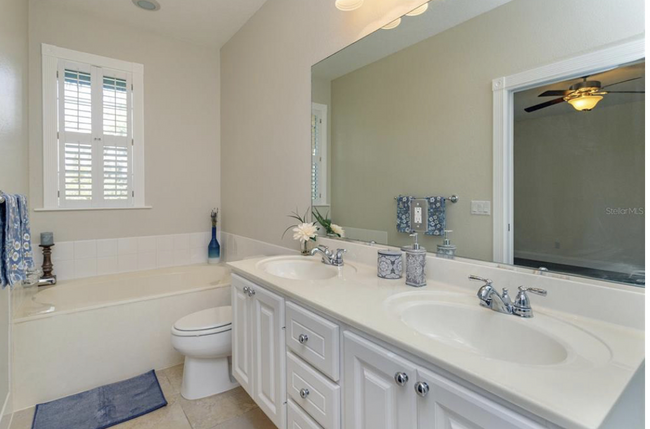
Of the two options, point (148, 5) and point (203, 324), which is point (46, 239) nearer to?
point (203, 324)

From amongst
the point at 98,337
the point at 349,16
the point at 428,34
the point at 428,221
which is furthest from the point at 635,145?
the point at 98,337

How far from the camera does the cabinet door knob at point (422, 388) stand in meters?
0.75

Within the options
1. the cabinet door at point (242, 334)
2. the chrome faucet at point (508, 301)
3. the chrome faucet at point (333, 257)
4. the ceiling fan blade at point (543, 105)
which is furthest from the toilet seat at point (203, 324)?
the ceiling fan blade at point (543, 105)

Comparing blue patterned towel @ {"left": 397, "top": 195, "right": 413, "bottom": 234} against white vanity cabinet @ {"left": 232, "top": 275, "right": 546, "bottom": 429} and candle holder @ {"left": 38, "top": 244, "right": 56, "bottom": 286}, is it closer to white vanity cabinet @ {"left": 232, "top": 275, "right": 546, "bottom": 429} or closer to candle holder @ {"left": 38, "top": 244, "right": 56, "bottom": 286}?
white vanity cabinet @ {"left": 232, "top": 275, "right": 546, "bottom": 429}

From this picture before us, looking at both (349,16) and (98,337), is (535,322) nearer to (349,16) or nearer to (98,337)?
(349,16)

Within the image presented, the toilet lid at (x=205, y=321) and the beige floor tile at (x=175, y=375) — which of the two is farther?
the beige floor tile at (x=175, y=375)

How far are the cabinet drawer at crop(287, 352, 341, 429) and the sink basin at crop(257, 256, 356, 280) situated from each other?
21.6 inches

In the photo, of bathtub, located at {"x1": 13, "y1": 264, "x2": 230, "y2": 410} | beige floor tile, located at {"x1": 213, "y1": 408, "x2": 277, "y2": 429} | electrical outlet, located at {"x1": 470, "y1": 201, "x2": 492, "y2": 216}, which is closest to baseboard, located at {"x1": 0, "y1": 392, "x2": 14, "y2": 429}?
bathtub, located at {"x1": 13, "y1": 264, "x2": 230, "y2": 410}

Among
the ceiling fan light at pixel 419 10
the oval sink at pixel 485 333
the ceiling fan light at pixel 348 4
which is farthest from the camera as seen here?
the ceiling fan light at pixel 348 4

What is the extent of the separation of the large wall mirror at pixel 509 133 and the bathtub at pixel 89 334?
1.59m

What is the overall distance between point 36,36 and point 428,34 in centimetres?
291

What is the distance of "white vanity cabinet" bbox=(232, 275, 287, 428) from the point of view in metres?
1.33

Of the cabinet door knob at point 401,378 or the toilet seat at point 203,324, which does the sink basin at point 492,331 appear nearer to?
the cabinet door knob at point 401,378

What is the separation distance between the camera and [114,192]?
110 inches
